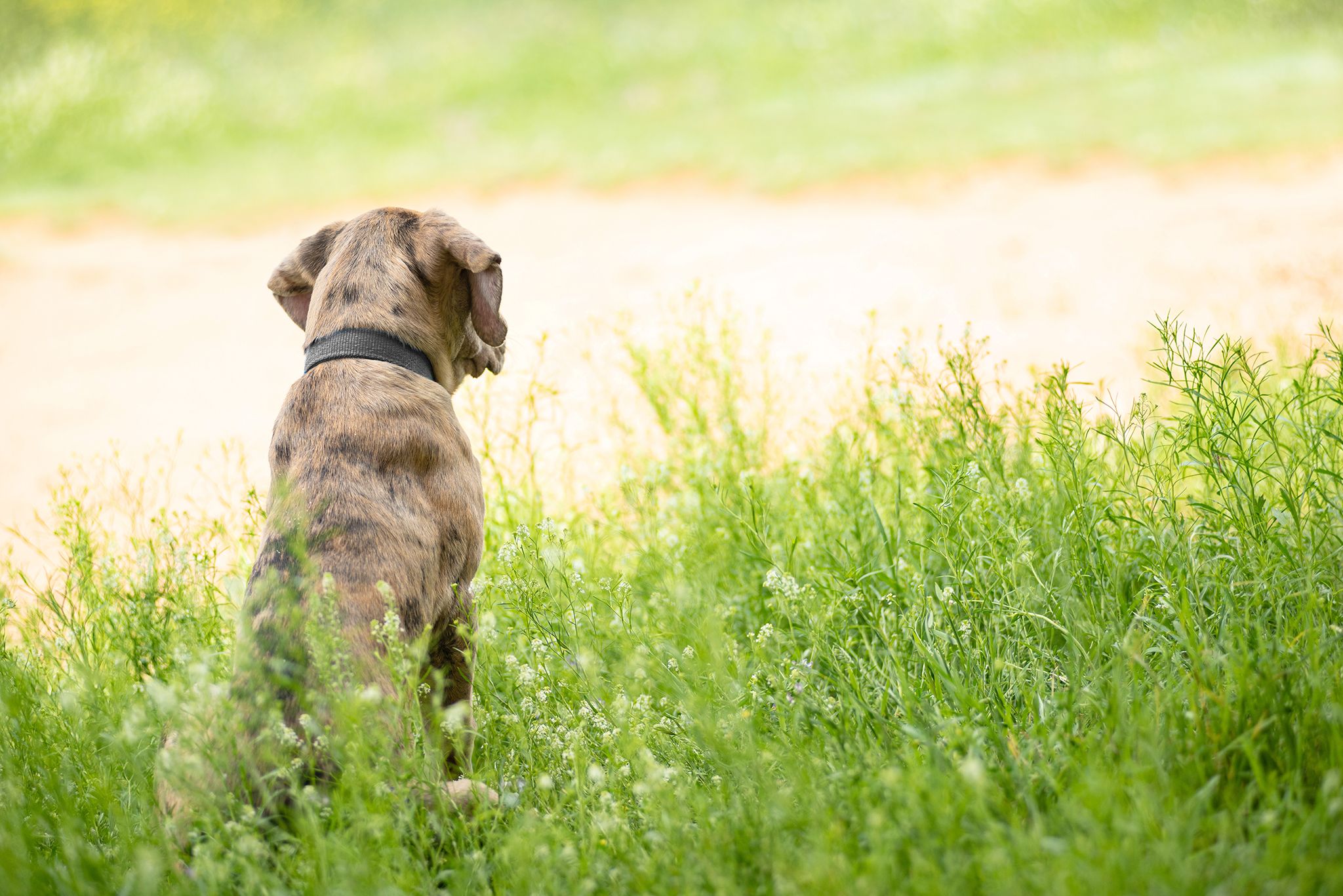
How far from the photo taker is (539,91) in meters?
16.5

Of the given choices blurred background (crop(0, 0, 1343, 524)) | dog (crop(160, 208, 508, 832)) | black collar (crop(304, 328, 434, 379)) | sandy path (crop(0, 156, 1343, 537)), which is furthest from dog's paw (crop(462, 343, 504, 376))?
sandy path (crop(0, 156, 1343, 537))

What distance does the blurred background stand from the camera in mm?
7422

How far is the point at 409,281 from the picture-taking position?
3176 millimetres

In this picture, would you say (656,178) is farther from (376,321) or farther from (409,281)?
(376,321)

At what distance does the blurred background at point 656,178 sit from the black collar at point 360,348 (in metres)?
0.71

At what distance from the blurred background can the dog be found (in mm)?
610

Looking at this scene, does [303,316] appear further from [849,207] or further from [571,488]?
[849,207]

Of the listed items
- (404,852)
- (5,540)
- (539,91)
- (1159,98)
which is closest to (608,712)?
(404,852)

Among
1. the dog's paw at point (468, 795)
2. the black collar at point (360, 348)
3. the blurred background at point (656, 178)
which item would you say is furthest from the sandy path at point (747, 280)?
the dog's paw at point (468, 795)

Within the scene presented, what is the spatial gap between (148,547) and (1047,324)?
5748mm

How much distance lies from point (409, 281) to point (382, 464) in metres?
0.67

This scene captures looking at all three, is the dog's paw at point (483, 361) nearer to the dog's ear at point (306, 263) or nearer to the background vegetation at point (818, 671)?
the background vegetation at point (818, 671)

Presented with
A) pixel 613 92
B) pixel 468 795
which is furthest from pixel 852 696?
pixel 613 92

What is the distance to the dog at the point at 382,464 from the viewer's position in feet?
8.14
